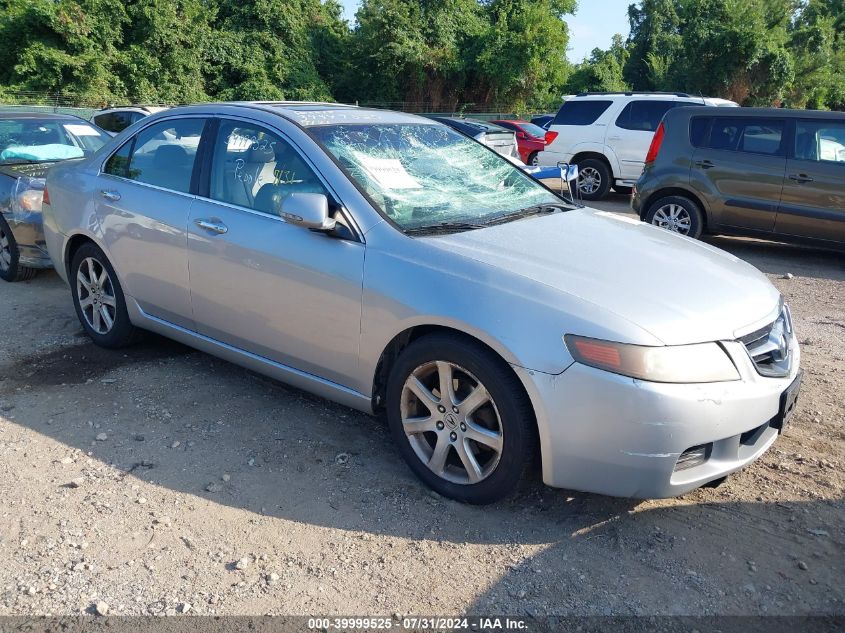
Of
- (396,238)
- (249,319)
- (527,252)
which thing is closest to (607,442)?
(527,252)

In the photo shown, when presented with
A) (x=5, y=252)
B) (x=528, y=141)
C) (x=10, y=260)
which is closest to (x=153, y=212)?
(x=10, y=260)

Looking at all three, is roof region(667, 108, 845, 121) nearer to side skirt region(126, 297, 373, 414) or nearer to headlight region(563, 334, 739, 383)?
headlight region(563, 334, 739, 383)

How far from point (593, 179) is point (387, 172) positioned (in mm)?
9950

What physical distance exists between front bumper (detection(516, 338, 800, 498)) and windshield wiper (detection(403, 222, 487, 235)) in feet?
2.95

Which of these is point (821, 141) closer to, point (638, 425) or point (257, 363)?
point (638, 425)

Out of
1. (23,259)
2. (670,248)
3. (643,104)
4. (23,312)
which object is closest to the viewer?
(670,248)

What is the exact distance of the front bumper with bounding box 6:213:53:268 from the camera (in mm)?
6566

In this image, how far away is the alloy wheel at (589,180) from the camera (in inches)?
514

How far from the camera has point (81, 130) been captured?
8.11 meters

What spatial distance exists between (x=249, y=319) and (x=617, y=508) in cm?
208

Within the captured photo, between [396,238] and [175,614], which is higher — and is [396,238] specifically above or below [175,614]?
above

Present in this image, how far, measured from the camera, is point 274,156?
12.9 feet

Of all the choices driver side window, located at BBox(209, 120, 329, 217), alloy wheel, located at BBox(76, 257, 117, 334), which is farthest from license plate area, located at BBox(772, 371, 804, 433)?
alloy wheel, located at BBox(76, 257, 117, 334)

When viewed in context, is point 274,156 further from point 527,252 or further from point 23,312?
point 23,312
